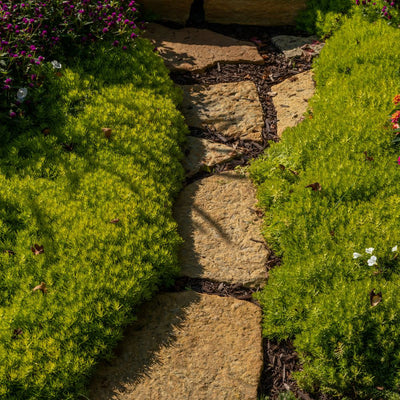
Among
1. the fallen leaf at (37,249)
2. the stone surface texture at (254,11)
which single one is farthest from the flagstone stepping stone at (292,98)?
the fallen leaf at (37,249)

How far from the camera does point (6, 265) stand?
14.1 ft

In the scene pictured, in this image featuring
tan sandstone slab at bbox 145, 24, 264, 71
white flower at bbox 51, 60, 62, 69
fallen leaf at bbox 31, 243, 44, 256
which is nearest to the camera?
fallen leaf at bbox 31, 243, 44, 256

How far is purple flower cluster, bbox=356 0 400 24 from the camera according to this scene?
7.50 meters

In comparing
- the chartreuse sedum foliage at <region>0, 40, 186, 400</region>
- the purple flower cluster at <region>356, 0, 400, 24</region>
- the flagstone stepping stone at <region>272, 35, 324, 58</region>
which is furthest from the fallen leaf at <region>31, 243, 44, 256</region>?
the purple flower cluster at <region>356, 0, 400, 24</region>

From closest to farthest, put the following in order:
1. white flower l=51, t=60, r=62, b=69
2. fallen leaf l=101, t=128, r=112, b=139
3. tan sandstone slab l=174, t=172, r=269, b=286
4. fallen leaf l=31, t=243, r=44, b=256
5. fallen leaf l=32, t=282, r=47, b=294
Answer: fallen leaf l=32, t=282, r=47, b=294
fallen leaf l=31, t=243, r=44, b=256
tan sandstone slab l=174, t=172, r=269, b=286
fallen leaf l=101, t=128, r=112, b=139
white flower l=51, t=60, r=62, b=69

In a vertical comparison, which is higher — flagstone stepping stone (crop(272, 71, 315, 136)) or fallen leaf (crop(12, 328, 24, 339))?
flagstone stepping stone (crop(272, 71, 315, 136))

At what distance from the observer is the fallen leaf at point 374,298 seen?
3953 mm

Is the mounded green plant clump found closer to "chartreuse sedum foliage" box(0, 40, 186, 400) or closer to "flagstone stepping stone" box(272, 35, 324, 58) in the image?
"flagstone stepping stone" box(272, 35, 324, 58)

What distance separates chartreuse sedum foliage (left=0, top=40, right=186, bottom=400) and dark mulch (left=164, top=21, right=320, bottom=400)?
436 mm

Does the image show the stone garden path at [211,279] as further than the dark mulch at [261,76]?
No

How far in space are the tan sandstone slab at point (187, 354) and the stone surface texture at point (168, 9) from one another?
5218 mm

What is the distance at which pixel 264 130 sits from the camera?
6.28m

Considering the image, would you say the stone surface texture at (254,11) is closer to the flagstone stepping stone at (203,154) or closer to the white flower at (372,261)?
the flagstone stepping stone at (203,154)

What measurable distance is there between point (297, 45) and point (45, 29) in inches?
141
